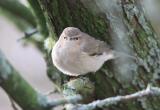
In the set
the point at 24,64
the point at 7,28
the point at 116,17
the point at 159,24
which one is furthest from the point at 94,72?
the point at 7,28

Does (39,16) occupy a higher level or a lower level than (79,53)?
lower

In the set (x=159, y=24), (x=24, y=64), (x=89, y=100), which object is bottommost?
(x=24, y=64)

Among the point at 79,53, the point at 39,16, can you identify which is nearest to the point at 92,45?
the point at 79,53

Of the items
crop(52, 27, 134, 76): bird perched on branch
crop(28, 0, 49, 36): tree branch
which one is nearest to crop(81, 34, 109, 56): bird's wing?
crop(52, 27, 134, 76): bird perched on branch

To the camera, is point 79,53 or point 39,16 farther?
point 39,16

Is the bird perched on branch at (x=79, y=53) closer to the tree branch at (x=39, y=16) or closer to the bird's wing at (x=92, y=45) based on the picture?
the bird's wing at (x=92, y=45)

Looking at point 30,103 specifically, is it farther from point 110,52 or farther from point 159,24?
point 159,24

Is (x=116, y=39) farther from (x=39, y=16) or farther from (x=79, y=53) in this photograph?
(x=39, y=16)
